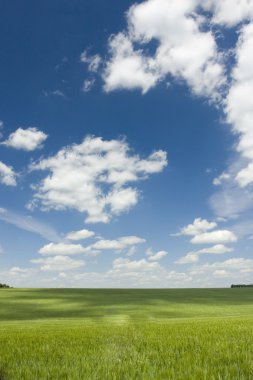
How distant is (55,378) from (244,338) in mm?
6983

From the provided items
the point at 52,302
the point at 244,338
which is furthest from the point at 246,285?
the point at 244,338

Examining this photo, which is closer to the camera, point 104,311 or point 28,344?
point 28,344

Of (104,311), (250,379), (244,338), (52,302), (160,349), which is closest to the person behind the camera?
(250,379)

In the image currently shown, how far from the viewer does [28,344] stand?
12.4 m

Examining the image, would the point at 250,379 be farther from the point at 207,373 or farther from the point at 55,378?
the point at 55,378

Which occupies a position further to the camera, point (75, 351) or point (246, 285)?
point (246, 285)

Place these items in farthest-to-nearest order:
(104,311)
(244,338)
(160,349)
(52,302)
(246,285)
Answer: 1. (246,285)
2. (52,302)
3. (104,311)
4. (244,338)
5. (160,349)

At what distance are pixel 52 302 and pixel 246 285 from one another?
284ft

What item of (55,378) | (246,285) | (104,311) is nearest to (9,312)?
(104,311)

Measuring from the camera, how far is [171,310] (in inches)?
2340

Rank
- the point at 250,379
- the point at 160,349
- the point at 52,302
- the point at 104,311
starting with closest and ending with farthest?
the point at 250,379 → the point at 160,349 → the point at 104,311 → the point at 52,302

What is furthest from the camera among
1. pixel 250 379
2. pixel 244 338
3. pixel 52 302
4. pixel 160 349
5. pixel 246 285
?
pixel 246 285

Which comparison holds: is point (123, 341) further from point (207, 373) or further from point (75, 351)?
point (207, 373)

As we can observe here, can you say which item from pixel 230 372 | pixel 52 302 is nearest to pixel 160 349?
pixel 230 372
